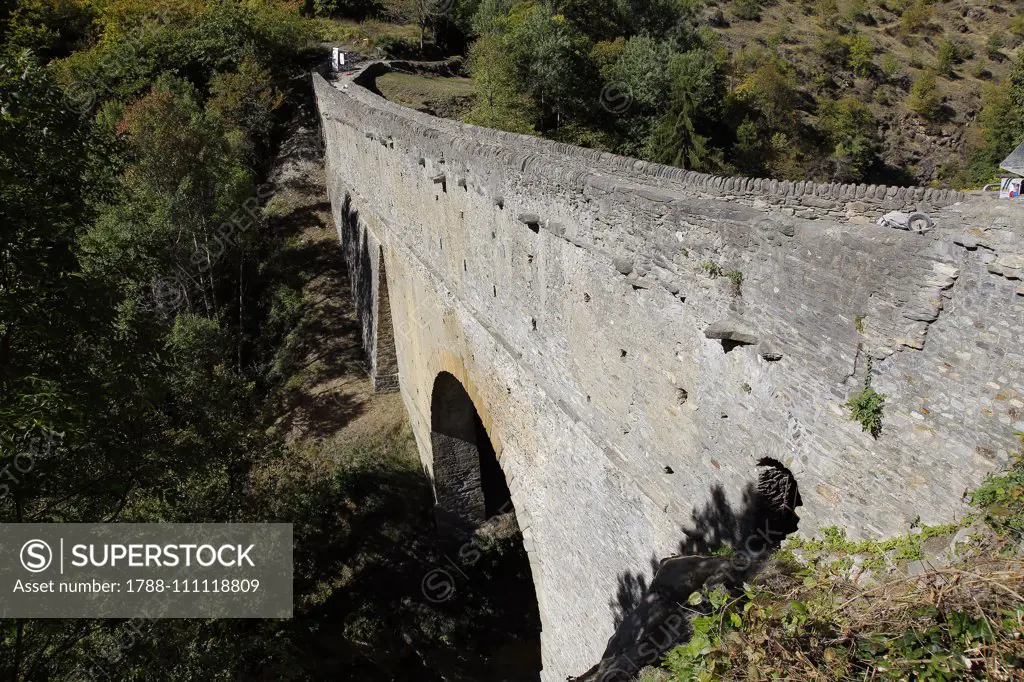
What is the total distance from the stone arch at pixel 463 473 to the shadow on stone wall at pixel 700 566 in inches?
329

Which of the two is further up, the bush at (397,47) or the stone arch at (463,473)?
the bush at (397,47)

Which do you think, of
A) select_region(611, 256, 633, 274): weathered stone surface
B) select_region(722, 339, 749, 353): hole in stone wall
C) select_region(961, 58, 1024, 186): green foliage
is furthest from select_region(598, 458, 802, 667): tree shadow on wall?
select_region(961, 58, 1024, 186): green foliage

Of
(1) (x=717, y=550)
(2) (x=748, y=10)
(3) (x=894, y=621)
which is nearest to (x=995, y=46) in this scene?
(2) (x=748, y=10)

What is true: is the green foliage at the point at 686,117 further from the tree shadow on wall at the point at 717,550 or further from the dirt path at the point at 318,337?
the tree shadow on wall at the point at 717,550

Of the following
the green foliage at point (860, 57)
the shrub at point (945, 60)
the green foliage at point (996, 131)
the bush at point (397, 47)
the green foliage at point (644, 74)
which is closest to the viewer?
the green foliage at point (644, 74)

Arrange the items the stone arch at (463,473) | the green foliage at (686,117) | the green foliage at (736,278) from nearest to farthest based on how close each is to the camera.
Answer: the green foliage at (736,278), the stone arch at (463,473), the green foliage at (686,117)

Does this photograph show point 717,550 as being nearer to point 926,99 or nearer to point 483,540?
point 483,540

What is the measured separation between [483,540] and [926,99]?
40433 millimetres

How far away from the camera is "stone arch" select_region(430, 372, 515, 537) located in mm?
15242

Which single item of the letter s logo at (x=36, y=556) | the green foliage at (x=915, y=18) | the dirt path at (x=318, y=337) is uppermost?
the green foliage at (x=915, y=18)

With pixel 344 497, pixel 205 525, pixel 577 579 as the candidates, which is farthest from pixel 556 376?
pixel 344 497

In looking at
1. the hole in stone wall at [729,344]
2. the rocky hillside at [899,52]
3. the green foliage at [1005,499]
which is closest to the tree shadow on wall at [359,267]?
the hole in stone wall at [729,344]

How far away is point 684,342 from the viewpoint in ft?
18.1

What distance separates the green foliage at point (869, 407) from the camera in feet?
13.1
